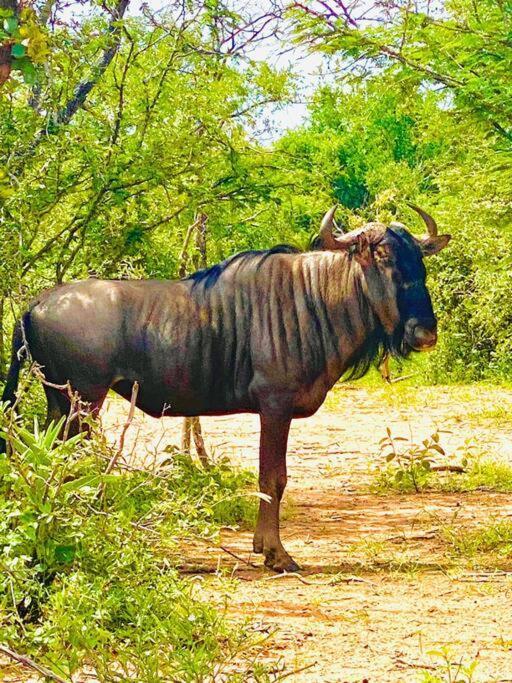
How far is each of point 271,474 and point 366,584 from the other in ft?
2.85

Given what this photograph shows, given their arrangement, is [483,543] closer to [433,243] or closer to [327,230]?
[433,243]

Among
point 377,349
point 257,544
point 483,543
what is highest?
point 377,349

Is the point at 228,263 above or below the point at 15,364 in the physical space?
above

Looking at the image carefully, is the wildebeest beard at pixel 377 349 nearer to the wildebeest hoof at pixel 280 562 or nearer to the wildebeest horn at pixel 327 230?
the wildebeest horn at pixel 327 230

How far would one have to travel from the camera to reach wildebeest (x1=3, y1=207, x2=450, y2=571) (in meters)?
6.10

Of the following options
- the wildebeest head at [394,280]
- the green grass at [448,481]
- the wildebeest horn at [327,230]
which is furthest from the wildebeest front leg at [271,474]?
the green grass at [448,481]

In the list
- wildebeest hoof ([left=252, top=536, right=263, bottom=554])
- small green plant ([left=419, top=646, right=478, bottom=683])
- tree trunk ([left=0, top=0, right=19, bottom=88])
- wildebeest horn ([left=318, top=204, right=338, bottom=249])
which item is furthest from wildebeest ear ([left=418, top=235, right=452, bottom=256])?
tree trunk ([left=0, top=0, right=19, bottom=88])

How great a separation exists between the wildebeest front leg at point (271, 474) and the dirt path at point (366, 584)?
0.20 metres

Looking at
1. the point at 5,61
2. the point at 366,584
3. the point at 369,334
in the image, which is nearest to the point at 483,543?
the point at 366,584

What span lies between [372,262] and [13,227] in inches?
93.0

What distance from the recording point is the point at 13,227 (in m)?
6.98

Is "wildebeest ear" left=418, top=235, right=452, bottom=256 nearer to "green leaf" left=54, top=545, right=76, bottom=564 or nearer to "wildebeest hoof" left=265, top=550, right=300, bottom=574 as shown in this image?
"wildebeest hoof" left=265, top=550, right=300, bottom=574

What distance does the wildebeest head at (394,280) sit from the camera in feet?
20.0

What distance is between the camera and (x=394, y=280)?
612 cm
